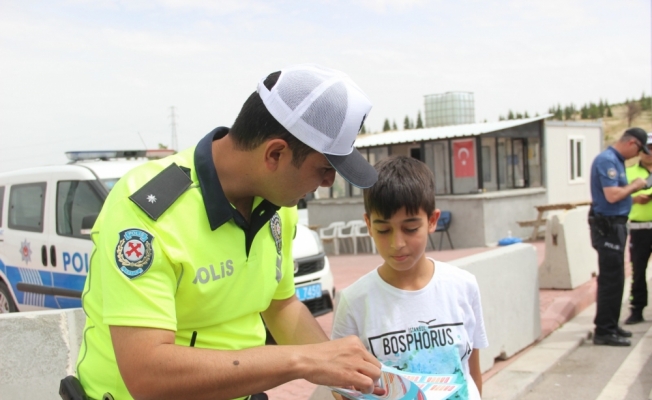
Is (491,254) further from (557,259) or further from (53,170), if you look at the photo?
(53,170)

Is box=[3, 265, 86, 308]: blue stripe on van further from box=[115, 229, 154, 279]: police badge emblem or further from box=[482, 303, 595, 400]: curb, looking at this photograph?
box=[115, 229, 154, 279]: police badge emblem

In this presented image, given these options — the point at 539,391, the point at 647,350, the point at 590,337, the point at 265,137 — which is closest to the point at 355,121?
the point at 265,137

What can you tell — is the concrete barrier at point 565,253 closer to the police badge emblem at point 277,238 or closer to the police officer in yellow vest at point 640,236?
the police officer in yellow vest at point 640,236

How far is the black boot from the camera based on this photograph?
713cm

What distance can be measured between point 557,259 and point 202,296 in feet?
26.5

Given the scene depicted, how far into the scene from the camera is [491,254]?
5.51 meters

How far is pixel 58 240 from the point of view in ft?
21.0

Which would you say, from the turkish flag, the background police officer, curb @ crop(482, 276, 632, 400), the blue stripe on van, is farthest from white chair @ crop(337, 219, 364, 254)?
the background police officer

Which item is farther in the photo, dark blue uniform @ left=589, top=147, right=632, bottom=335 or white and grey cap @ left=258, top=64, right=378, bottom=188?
dark blue uniform @ left=589, top=147, right=632, bottom=335

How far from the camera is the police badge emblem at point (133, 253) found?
148 centimetres

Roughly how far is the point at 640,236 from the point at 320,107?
6.41 m

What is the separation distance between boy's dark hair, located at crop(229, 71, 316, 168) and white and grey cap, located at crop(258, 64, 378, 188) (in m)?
0.02

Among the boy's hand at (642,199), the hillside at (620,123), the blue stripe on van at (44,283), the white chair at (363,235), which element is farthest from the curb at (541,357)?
the hillside at (620,123)

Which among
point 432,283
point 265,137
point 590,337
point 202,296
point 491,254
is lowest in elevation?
point 590,337
